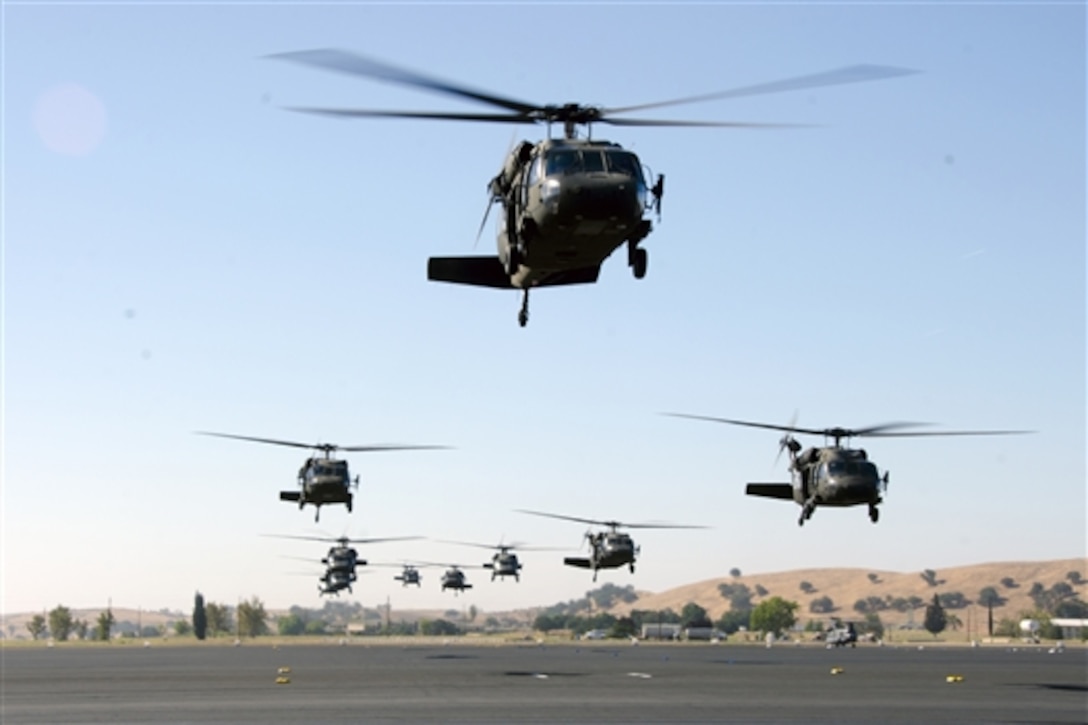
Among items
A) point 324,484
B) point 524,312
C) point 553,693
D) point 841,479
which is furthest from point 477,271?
point 324,484

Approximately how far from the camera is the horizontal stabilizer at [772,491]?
2071 inches

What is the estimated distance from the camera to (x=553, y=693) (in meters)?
49.6

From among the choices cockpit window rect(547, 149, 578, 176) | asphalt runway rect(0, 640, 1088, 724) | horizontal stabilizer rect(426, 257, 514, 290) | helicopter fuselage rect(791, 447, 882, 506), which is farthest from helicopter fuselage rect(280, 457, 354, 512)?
cockpit window rect(547, 149, 578, 176)

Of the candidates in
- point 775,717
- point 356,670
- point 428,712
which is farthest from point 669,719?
point 356,670

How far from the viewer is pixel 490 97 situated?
23625 mm

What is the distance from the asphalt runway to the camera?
39969 mm

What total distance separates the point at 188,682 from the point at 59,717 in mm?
20447

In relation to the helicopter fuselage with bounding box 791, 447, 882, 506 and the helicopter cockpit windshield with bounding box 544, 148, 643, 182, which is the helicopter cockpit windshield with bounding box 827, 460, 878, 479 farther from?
the helicopter cockpit windshield with bounding box 544, 148, 643, 182

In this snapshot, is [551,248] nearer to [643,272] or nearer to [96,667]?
[643,272]

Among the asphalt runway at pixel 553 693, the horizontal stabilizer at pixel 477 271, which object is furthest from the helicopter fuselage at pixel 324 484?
the horizontal stabilizer at pixel 477 271

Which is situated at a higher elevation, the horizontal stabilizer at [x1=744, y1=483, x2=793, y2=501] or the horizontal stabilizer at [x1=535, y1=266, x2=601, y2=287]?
the horizontal stabilizer at [x1=535, y1=266, x2=601, y2=287]

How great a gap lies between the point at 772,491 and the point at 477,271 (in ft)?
96.0

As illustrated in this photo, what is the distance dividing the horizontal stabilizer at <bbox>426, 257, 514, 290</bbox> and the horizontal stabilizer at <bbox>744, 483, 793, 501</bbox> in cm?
2721

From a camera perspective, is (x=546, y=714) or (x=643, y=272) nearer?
(x=643, y=272)
